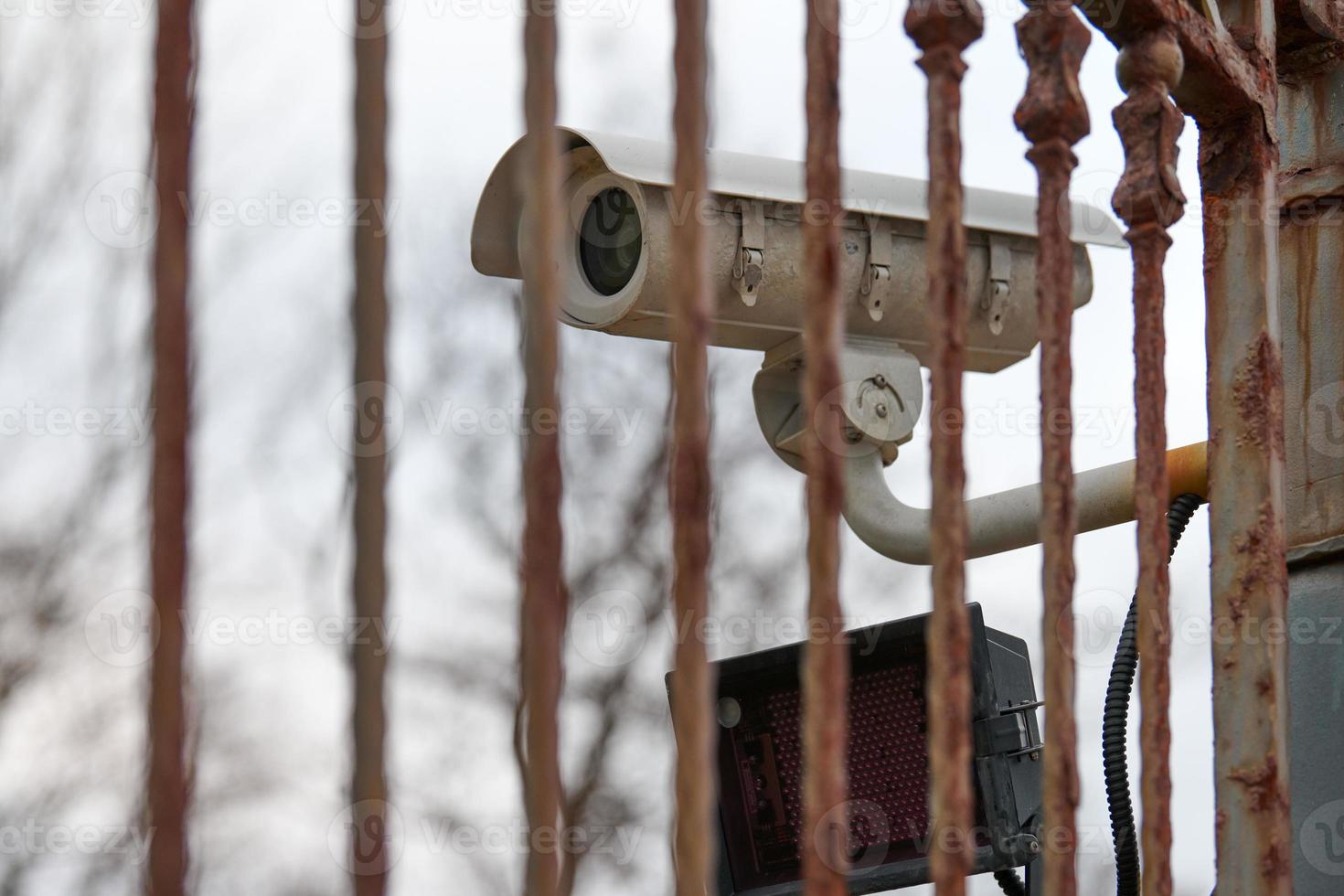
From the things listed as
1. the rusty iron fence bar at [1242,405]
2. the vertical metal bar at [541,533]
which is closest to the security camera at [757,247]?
the rusty iron fence bar at [1242,405]

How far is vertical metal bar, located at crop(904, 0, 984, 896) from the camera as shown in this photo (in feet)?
3.60

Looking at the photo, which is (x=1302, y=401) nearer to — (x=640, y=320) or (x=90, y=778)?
(x=640, y=320)

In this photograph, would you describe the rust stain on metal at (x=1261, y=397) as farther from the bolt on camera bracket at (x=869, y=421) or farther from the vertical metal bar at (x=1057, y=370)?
the bolt on camera bracket at (x=869, y=421)

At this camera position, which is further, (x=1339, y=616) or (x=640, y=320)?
(x=640, y=320)

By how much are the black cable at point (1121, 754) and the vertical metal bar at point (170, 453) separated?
60.7 inches

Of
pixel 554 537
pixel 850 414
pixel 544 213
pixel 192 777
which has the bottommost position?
pixel 192 777

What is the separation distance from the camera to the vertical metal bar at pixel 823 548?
0.95 metres

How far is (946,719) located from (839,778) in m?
0.16

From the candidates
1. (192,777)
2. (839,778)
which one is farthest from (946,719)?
(192,777)

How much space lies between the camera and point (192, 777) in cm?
71

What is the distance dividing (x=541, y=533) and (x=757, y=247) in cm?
212

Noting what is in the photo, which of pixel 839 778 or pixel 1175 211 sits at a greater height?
pixel 1175 211

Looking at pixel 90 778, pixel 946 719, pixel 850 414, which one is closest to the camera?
pixel 946 719

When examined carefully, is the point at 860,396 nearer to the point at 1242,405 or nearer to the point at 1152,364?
the point at 1242,405
